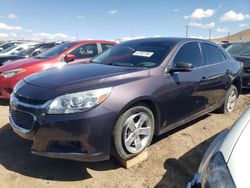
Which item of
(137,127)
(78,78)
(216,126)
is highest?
(78,78)

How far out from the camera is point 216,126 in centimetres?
521

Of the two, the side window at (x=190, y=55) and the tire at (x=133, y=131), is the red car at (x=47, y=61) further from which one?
the tire at (x=133, y=131)

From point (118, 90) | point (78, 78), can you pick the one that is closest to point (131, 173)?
point (118, 90)

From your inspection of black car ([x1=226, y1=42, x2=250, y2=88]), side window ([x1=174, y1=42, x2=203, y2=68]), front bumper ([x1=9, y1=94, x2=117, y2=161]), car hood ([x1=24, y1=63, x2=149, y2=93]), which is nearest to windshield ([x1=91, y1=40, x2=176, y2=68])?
side window ([x1=174, y1=42, x2=203, y2=68])

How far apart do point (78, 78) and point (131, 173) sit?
1292 millimetres

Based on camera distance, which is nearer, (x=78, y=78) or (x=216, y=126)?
(x=78, y=78)

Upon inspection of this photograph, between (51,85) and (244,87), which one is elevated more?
(51,85)

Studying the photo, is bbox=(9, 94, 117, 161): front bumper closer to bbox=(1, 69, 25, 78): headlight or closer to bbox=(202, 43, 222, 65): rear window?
bbox=(202, 43, 222, 65): rear window

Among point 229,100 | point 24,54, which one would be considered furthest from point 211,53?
point 24,54

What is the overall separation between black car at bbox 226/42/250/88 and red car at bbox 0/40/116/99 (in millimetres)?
3940

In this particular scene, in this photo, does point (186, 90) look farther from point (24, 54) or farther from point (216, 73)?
point (24, 54)

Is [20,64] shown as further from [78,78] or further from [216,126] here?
[216,126]

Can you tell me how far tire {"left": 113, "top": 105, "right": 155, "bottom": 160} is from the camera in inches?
128

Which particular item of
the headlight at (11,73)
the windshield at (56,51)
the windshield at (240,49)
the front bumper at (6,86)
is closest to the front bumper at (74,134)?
the front bumper at (6,86)
